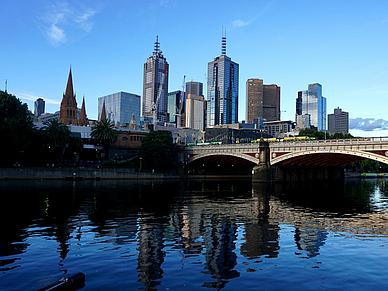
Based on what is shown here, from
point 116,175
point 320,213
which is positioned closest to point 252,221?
point 320,213

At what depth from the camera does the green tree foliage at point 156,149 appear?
102062mm

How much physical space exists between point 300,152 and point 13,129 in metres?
68.5

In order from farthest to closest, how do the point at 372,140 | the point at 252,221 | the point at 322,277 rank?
the point at 372,140, the point at 252,221, the point at 322,277

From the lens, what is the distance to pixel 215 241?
17781 millimetres

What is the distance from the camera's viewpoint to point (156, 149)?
10206 cm

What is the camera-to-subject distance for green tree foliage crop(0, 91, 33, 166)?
71738 millimetres

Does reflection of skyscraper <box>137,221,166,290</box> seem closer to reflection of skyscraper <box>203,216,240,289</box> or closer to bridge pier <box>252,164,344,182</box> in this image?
reflection of skyscraper <box>203,216,240,289</box>

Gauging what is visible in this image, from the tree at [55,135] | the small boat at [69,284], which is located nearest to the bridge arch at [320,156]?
the tree at [55,135]

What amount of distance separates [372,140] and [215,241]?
63.8m

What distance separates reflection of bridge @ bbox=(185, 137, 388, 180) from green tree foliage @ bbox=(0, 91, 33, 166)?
172 feet

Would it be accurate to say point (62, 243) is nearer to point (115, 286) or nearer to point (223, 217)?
point (115, 286)

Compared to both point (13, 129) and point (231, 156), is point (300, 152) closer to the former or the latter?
point (231, 156)

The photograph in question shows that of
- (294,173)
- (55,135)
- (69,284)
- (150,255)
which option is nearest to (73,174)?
(55,135)

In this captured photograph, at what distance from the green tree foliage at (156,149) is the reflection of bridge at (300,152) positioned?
360 inches
